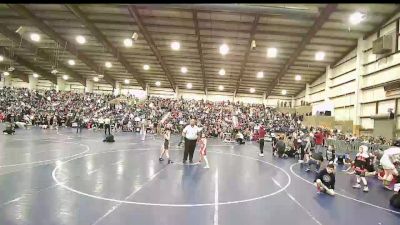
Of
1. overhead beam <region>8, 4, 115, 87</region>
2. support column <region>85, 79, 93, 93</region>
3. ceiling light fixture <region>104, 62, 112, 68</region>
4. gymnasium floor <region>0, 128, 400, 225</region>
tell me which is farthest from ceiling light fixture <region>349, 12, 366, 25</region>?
support column <region>85, 79, 93, 93</region>

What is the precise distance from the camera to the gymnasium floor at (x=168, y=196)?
604cm

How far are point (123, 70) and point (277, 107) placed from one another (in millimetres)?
22244

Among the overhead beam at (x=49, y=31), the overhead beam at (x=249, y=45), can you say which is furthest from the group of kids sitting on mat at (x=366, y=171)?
the overhead beam at (x=49, y=31)

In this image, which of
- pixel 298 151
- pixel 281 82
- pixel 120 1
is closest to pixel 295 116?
pixel 281 82

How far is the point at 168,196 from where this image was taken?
7605 mm

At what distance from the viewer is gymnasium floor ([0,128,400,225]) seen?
6.04 m

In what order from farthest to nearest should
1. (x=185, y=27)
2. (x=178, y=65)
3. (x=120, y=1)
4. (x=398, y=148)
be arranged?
(x=178, y=65)
(x=185, y=27)
(x=398, y=148)
(x=120, y=1)

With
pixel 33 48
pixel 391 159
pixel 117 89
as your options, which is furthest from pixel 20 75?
pixel 391 159

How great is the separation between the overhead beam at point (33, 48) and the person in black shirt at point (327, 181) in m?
31.0

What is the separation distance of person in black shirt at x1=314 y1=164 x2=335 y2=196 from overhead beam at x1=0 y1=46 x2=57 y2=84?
4027 cm

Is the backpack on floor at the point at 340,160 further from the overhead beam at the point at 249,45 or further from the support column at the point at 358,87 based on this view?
the support column at the point at 358,87

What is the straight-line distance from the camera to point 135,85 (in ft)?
161

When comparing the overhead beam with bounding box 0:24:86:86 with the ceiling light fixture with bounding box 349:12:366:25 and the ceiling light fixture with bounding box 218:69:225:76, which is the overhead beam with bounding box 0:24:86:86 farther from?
the ceiling light fixture with bounding box 349:12:366:25

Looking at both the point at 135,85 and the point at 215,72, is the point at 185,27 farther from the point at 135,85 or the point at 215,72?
the point at 135,85
